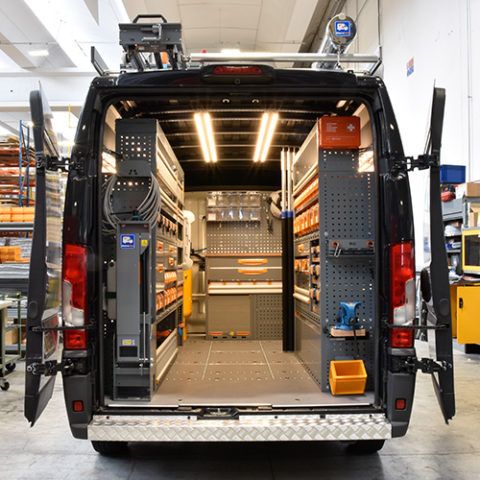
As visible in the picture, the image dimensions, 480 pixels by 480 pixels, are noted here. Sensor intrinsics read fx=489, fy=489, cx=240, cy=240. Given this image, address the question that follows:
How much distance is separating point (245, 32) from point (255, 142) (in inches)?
296

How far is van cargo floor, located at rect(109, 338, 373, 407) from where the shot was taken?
317 centimetres

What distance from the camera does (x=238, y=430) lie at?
2.69 metres

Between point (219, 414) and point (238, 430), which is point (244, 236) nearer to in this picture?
point (219, 414)

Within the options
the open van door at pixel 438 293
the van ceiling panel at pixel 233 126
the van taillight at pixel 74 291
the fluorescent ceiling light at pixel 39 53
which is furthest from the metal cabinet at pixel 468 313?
the fluorescent ceiling light at pixel 39 53

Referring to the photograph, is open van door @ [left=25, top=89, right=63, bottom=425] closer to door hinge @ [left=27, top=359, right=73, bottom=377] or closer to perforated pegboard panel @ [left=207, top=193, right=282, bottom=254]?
door hinge @ [left=27, top=359, right=73, bottom=377]

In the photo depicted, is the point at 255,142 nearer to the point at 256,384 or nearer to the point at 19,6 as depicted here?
the point at 256,384

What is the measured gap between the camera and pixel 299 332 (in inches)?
209

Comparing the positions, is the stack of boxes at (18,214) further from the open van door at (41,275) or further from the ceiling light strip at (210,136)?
the open van door at (41,275)

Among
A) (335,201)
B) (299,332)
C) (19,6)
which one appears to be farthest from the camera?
(19,6)

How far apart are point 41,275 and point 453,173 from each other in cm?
650

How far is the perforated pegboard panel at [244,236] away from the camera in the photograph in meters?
7.33

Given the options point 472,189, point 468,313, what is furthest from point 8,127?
point 468,313

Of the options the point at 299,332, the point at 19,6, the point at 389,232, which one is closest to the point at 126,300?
the point at 389,232

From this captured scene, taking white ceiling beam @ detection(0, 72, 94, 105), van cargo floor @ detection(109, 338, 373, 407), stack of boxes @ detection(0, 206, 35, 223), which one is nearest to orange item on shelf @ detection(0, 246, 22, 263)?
stack of boxes @ detection(0, 206, 35, 223)
